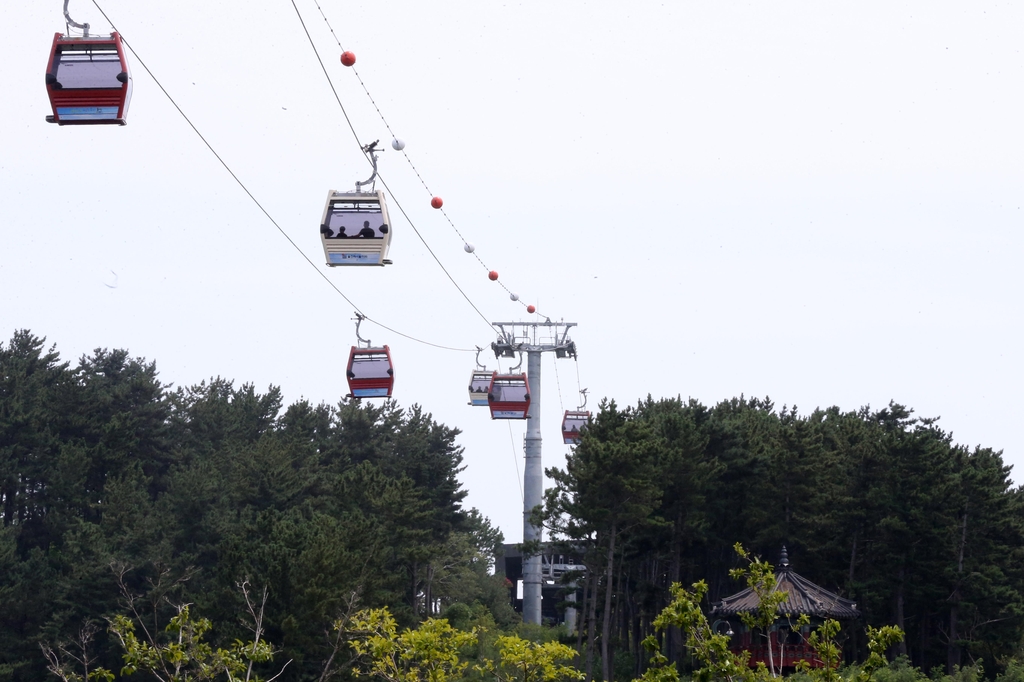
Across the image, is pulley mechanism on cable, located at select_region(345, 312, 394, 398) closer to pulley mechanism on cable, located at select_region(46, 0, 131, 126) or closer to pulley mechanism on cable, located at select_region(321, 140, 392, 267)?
pulley mechanism on cable, located at select_region(321, 140, 392, 267)

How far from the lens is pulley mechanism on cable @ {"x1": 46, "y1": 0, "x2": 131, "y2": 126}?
19.0m

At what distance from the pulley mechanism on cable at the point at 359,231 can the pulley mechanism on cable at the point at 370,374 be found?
11.8 m

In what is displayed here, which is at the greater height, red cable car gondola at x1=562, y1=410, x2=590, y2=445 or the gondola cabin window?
red cable car gondola at x1=562, y1=410, x2=590, y2=445

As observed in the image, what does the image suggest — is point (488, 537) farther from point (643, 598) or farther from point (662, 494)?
point (662, 494)

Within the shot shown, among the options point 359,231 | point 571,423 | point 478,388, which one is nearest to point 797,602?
point 478,388

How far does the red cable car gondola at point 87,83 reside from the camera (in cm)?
1897

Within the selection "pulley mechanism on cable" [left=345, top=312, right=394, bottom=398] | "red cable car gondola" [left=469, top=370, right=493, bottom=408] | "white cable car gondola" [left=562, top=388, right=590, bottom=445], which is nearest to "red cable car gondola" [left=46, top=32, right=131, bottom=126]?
"pulley mechanism on cable" [left=345, top=312, right=394, bottom=398]

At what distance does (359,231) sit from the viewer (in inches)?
1064

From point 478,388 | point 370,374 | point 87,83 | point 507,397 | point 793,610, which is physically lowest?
point 793,610

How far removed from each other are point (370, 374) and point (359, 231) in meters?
12.2

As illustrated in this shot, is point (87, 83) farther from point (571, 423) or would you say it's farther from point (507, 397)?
point (571, 423)

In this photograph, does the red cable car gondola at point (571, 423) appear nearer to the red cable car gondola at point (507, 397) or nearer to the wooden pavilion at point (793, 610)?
the red cable car gondola at point (507, 397)

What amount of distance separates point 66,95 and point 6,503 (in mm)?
64806

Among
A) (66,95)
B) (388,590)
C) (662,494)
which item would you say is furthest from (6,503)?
(66,95)
